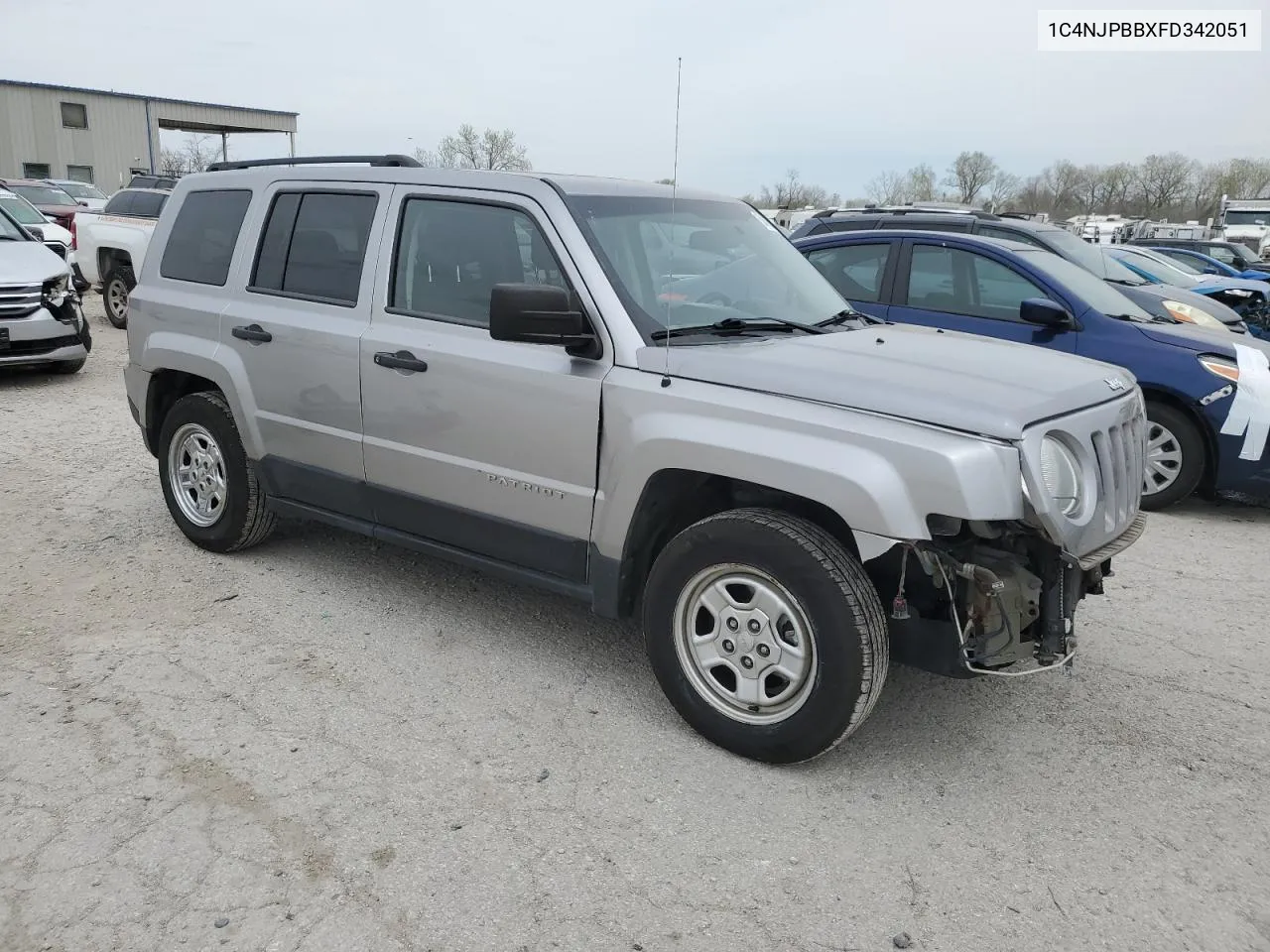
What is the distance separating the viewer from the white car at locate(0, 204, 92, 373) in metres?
9.43

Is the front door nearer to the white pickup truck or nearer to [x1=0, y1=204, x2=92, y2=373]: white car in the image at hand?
[x1=0, y1=204, x2=92, y2=373]: white car

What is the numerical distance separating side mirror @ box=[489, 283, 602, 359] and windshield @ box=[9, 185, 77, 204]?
2263 cm

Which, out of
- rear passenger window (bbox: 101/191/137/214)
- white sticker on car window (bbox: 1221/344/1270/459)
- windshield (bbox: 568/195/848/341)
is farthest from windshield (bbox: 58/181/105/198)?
white sticker on car window (bbox: 1221/344/1270/459)

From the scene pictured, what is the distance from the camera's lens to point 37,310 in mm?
9648

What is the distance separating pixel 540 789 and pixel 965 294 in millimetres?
5210

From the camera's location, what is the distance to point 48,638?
436cm

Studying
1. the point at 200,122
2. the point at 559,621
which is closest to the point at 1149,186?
the point at 200,122

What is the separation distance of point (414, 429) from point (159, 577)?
1805 mm

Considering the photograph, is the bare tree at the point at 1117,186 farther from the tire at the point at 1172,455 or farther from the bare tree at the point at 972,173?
the tire at the point at 1172,455

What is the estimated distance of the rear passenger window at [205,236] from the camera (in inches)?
199

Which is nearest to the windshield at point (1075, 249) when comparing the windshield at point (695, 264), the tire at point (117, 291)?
the windshield at point (695, 264)

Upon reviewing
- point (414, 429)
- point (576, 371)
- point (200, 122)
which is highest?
point (200, 122)

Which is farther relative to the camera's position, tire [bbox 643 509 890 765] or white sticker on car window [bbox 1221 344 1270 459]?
white sticker on car window [bbox 1221 344 1270 459]

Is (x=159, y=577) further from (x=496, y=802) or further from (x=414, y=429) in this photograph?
(x=496, y=802)
